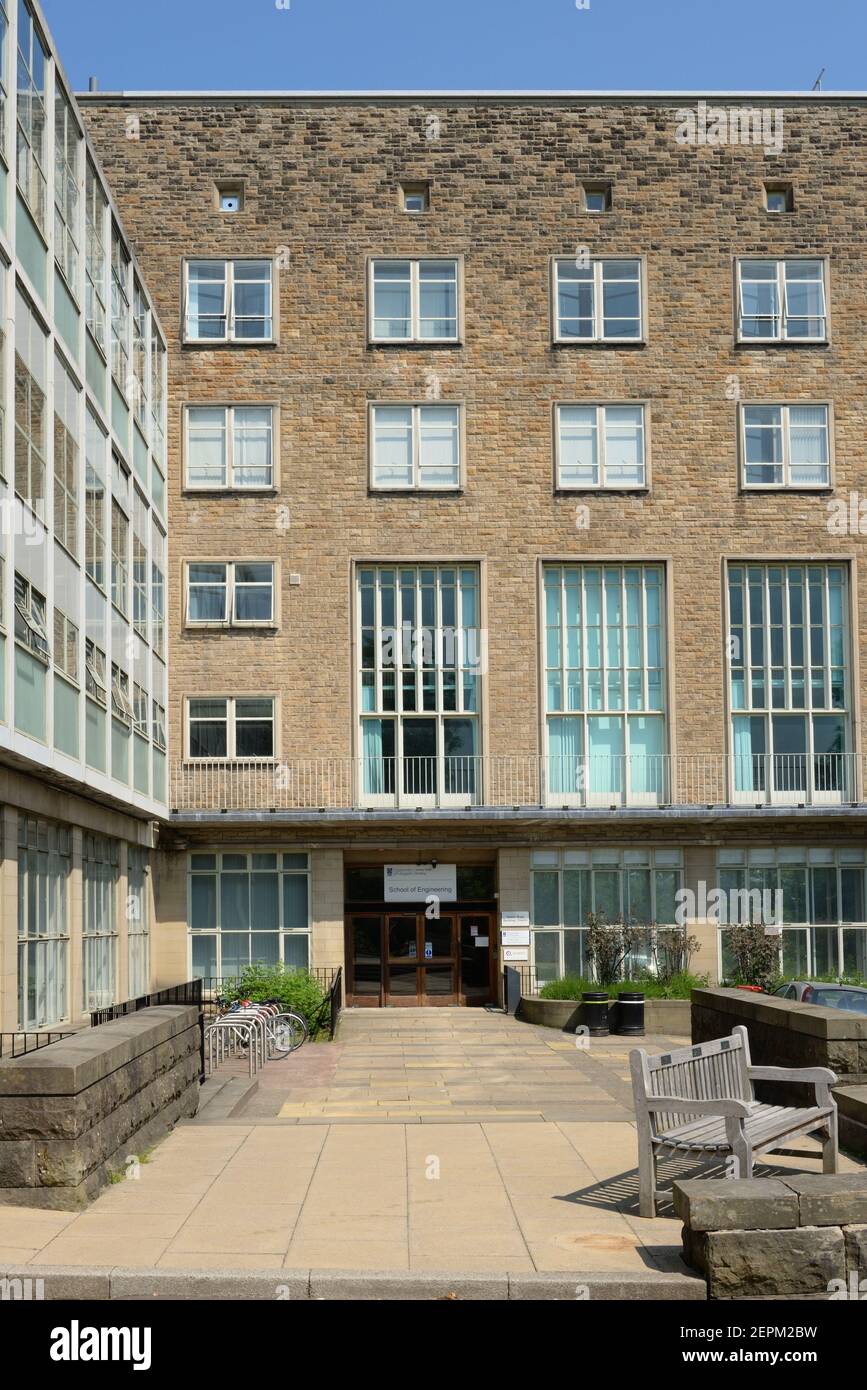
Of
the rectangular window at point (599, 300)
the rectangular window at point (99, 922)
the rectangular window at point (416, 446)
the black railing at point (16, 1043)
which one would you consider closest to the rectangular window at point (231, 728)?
the rectangular window at point (416, 446)

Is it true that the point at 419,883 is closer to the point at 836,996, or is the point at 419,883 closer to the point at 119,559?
the point at 119,559

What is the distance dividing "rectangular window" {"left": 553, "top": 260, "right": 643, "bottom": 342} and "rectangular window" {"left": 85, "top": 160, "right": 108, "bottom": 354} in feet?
45.4

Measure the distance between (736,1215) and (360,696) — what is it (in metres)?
28.9

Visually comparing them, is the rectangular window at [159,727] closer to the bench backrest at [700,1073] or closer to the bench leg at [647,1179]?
the bench backrest at [700,1073]

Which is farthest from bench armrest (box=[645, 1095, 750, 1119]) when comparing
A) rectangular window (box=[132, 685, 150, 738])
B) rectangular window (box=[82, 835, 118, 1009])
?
rectangular window (box=[132, 685, 150, 738])

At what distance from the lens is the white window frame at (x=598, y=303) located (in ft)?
122

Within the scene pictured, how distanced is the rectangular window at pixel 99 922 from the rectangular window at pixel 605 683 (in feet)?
38.3

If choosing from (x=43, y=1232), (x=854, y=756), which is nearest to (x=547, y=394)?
(x=854, y=756)

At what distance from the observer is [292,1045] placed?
1026 inches

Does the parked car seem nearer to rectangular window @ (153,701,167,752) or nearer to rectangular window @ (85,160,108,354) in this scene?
rectangular window @ (153,701,167,752)

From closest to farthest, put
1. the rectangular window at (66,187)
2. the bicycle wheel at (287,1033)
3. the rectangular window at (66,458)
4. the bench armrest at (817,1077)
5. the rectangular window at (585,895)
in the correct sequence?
the bench armrest at (817,1077), the rectangular window at (66,458), the rectangular window at (66,187), the bicycle wheel at (287,1033), the rectangular window at (585,895)

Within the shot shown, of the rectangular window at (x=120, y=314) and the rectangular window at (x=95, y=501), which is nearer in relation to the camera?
the rectangular window at (x=95, y=501)
